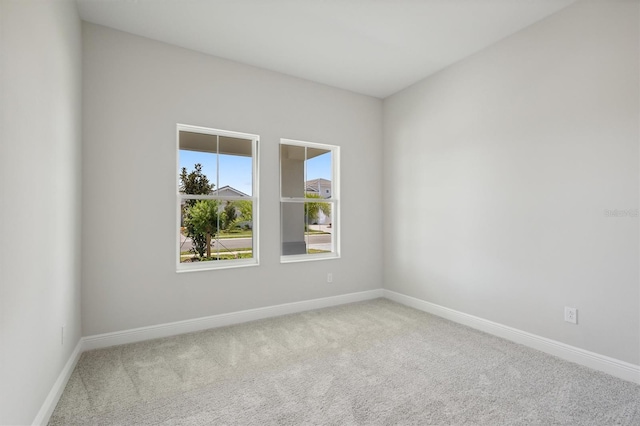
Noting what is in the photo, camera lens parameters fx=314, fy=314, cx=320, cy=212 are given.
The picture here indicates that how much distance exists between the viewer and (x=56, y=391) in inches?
79.7

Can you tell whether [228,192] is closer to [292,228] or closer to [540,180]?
[292,228]

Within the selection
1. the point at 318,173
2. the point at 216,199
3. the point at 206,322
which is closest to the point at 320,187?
the point at 318,173

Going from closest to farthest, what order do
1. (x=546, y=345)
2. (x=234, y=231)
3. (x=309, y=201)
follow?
(x=546, y=345) → (x=234, y=231) → (x=309, y=201)

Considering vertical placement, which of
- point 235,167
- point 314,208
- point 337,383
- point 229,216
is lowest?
point 337,383

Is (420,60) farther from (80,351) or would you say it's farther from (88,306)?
(80,351)

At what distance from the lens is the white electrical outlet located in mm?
2590

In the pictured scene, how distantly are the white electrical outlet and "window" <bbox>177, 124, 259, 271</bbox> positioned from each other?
3.03m

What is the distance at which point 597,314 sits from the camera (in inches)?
97.1

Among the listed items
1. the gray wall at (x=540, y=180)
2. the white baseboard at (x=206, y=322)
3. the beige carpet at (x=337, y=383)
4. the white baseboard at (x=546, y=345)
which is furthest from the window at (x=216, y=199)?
the white baseboard at (x=546, y=345)

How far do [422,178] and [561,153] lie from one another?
5.12 ft

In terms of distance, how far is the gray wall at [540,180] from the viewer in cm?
236

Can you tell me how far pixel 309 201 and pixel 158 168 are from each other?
71.6 inches

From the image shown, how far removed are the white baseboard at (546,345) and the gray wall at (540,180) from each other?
55 mm

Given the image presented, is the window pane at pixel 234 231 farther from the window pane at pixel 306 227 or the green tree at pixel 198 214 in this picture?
the window pane at pixel 306 227
